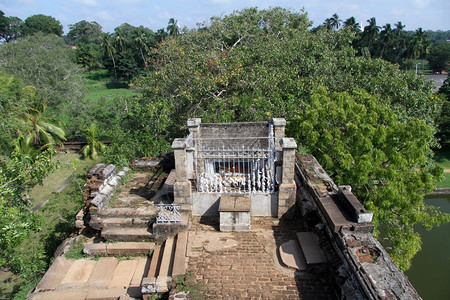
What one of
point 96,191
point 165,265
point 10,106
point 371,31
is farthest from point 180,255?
point 371,31

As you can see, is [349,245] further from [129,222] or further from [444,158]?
[444,158]

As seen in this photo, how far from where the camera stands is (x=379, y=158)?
924 centimetres

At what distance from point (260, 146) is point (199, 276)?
15.5 ft

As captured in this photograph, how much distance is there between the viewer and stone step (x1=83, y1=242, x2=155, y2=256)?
6.27 meters

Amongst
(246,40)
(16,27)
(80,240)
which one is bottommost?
(80,240)

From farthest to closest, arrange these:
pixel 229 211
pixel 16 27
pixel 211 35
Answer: pixel 16 27, pixel 211 35, pixel 229 211

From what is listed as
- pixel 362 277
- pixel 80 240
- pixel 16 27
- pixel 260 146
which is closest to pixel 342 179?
pixel 260 146

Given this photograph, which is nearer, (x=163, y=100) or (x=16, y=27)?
(x=163, y=100)

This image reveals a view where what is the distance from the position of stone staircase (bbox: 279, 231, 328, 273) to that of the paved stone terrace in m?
0.13

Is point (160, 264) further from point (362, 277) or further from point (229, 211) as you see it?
point (362, 277)

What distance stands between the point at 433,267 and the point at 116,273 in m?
14.1

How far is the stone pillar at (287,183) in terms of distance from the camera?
21.3ft

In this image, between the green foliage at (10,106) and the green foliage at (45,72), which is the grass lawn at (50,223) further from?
the green foliage at (45,72)

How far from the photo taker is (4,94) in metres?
12.3
